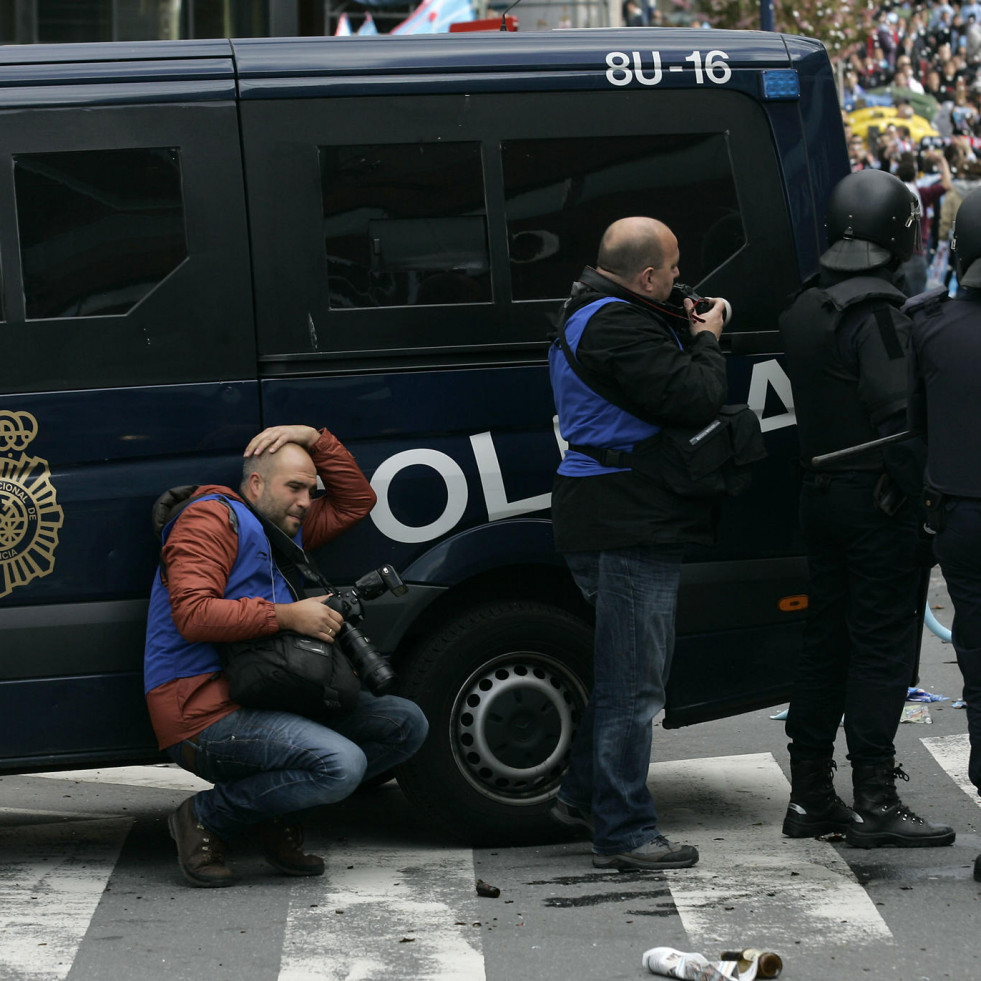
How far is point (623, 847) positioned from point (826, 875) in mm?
586

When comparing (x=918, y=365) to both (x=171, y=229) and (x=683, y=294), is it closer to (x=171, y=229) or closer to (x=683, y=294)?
(x=683, y=294)

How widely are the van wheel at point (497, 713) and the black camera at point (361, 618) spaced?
0.29 m

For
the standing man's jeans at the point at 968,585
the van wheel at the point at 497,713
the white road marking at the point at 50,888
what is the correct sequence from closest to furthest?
the white road marking at the point at 50,888
the standing man's jeans at the point at 968,585
the van wheel at the point at 497,713

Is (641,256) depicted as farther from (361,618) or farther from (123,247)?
(123,247)

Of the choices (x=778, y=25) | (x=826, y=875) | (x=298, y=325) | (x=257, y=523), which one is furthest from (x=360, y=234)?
(x=778, y=25)

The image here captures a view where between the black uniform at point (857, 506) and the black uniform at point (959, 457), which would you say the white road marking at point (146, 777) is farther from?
the black uniform at point (959, 457)

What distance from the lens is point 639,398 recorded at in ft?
16.3

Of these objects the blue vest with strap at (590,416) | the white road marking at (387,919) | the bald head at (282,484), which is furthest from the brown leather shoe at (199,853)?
the blue vest with strap at (590,416)

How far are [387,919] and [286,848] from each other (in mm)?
534

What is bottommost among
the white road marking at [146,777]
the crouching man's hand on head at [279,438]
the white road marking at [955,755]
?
the white road marking at [955,755]

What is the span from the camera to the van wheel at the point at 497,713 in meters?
5.40

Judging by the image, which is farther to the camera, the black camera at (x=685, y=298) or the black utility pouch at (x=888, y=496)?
the black utility pouch at (x=888, y=496)

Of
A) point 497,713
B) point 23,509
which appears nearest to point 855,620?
point 497,713

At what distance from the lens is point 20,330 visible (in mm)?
5012
